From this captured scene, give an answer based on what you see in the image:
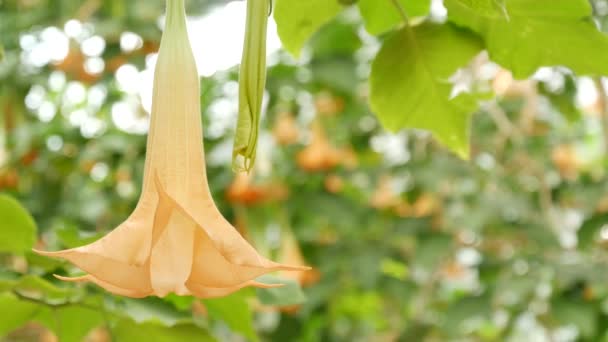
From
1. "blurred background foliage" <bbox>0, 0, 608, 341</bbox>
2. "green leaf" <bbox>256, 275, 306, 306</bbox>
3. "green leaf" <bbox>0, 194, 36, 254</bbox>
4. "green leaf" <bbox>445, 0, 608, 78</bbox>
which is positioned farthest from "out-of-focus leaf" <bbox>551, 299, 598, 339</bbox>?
"green leaf" <bbox>0, 194, 36, 254</bbox>

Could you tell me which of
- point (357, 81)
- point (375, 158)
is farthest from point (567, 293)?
point (375, 158)

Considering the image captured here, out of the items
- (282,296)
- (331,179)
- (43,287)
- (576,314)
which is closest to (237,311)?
(282,296)

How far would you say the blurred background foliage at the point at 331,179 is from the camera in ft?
4.16

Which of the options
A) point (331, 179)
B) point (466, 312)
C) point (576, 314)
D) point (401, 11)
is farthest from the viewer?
point (331, 179)

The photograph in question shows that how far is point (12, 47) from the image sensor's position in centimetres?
131

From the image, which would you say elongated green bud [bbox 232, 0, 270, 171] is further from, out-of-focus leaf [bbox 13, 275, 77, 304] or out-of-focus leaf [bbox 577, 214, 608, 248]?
out-of-focus leaf [bbox 577, 214, 608, 248]

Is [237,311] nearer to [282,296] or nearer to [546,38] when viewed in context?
[282,296]

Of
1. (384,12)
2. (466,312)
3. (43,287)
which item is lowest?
(466,312)

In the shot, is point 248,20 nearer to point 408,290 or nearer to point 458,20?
point 458,20

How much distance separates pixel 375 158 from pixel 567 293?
2.53 ft

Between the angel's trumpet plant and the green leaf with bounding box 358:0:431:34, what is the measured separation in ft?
0.58

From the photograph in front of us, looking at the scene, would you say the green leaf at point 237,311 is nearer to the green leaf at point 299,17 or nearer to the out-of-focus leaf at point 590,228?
the green leaf at point 299,17

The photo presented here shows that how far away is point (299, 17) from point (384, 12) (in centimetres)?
6

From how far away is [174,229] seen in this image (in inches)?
14.9
